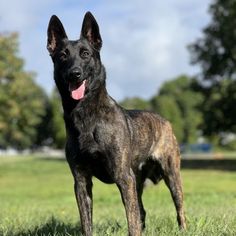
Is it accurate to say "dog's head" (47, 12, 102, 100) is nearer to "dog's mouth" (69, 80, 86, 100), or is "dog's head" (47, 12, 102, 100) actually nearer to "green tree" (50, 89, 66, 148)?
"dog's mouth" (69, 80, 86, 100)

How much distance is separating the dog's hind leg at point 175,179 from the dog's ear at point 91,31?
236cm

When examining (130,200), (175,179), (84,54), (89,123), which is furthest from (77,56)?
(175,179)

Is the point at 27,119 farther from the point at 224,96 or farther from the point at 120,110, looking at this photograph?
the point at 120,110

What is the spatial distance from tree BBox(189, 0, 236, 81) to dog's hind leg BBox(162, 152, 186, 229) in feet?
124

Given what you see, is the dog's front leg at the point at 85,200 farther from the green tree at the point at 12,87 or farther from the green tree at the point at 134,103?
the green tree at the point at 134,103

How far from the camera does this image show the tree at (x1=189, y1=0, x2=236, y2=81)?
46000 mm

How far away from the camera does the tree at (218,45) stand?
46000mm

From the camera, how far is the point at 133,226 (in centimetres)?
676

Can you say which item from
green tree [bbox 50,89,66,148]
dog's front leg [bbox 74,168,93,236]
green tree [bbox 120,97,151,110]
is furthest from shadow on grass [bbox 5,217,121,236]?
green tree [bbox 120,97,151,110]

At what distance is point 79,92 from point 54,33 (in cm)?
86

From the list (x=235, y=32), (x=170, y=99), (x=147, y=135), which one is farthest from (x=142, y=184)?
(x=170, y=99)

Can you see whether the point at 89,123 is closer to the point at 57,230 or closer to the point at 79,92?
the point at 79,92

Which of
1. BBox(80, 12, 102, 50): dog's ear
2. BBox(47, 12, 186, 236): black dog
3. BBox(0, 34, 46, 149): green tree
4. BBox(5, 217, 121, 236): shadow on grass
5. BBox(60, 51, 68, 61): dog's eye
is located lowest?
BBox(5, 217, 121, 236): shadow on grass

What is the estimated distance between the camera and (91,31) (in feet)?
22.6
